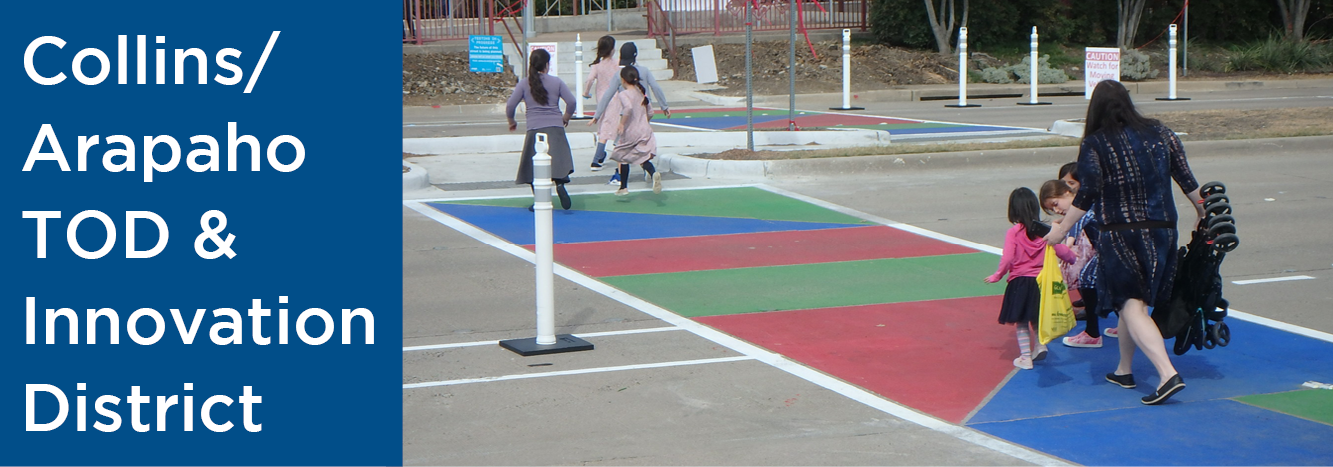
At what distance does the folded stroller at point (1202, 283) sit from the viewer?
19.4 ft

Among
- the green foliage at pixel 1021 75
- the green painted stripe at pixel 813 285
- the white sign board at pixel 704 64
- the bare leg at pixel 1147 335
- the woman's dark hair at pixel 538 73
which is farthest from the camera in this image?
the green foliage at pixel 1021 75

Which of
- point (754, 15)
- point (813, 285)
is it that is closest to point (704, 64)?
point (813, 285)

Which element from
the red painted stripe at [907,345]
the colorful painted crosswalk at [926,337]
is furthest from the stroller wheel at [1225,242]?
the red painted stripe at [907,345]

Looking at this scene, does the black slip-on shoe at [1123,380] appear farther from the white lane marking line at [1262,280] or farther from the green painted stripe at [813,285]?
the white lane marking line at [1262,280]

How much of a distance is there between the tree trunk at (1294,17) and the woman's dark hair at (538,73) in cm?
3029

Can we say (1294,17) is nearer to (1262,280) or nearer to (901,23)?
(901,23)

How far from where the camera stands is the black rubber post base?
23.1 ft

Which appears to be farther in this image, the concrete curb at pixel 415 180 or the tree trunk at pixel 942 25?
the tree trunk at pixel 942 25

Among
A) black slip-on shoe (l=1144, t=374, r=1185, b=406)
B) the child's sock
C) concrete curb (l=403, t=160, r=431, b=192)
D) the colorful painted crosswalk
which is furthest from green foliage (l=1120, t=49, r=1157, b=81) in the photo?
black slip-on shoe (l=1144, t=374, r=1185, b=406)

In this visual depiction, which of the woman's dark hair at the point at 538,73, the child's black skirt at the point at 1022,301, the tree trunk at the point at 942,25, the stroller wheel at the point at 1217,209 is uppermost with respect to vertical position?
the tree trunk at the point at 942,25

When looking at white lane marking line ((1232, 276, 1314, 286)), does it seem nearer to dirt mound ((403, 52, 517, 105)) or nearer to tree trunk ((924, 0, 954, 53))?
dirt mound ((403, 52, 517, 105))

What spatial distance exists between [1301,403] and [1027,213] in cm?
150

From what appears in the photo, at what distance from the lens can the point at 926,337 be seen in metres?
7.42

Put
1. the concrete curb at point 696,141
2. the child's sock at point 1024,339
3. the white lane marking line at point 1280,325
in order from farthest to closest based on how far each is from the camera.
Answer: the concrete curb at point 696,141 < the white lane marking line at point 1280,325 < the child's sock at point 1024,339
